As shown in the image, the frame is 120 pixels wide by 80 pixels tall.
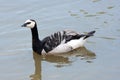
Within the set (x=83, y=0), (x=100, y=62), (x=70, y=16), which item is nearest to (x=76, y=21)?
(x=70, y=16)

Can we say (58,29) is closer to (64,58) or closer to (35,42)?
(35,42)

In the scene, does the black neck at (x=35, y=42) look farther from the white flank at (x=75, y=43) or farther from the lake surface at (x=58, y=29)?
the white flank at (x=75, y=43)

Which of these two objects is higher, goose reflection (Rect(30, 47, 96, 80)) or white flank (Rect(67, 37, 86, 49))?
white flank (Rect(67, 37, 86, 49))

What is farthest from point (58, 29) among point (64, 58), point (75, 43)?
point (64, 58)

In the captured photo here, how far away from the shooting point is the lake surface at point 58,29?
11.5 metres

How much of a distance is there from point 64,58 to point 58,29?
1.71 metres

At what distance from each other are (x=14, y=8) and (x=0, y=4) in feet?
2.68

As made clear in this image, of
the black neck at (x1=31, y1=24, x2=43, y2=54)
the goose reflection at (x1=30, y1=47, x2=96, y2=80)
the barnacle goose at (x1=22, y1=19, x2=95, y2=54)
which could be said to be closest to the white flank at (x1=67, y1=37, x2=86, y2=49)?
the barnacle goose at (x1=22, y1=19, x2=95, y2=54)

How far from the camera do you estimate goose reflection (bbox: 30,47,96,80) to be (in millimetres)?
12233

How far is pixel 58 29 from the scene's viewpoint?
14250 millimetres

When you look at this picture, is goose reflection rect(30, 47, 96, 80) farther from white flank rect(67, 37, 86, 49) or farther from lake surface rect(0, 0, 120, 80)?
white flank rect(67, 37, 86, 49)

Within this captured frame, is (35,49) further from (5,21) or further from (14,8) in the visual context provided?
(14,8)

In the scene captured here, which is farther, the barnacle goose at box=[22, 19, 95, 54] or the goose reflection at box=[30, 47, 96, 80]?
the barnacle goose at box=[22, 19, 95, 54]

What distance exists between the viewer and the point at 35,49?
13.2 metres
